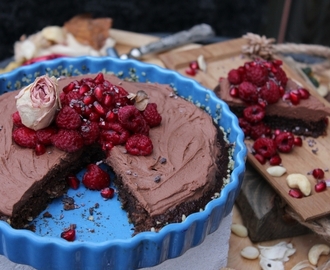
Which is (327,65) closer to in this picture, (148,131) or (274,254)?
(274,254)

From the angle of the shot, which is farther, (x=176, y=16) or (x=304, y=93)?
(x=176, y=16)

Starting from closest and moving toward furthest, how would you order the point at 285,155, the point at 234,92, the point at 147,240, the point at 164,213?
the point at 147,240, the point at 164,213, the point at 285,155, the point at 234,92

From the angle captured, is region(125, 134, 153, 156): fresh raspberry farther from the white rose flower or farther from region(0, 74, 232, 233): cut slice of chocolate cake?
the white rose flower

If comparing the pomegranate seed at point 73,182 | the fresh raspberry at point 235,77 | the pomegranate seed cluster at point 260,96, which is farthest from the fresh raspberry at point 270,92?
the pomegranate seed at point 73,182

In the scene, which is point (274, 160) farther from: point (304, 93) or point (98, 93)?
point (98, 93)

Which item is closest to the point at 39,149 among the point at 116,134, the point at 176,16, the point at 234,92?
the point at 116,134

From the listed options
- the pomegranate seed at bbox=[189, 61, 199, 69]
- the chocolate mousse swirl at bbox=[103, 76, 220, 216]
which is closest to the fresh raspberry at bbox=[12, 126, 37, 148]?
the chocolate mousse swirl at bbox=[103, 76, 220, 216]

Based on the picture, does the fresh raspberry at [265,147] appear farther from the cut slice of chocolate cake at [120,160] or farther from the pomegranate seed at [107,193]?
the pomegranate seed at [107,193]
